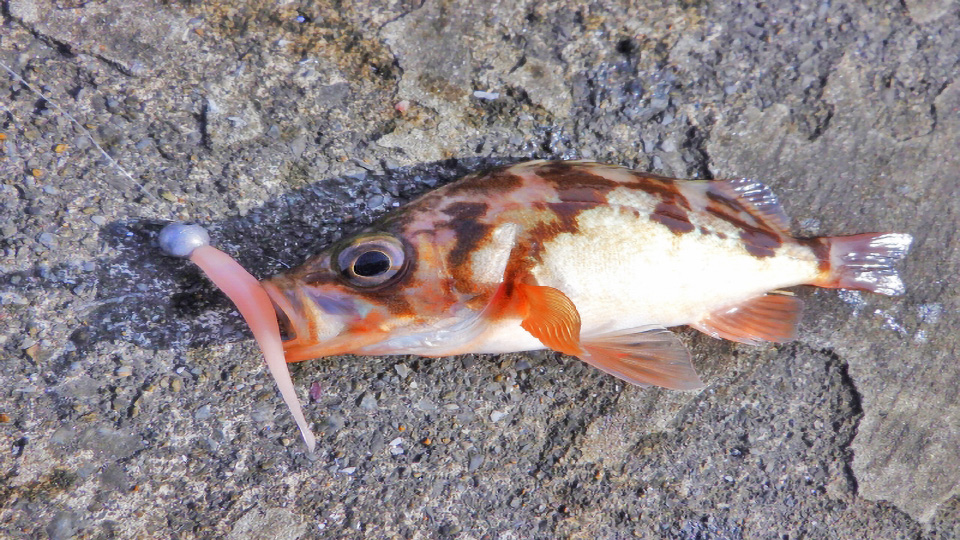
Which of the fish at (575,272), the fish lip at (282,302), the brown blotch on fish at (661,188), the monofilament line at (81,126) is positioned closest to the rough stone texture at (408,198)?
the monofilament line at (81,126)

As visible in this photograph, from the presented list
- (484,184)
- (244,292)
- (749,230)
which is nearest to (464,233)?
(484,184)

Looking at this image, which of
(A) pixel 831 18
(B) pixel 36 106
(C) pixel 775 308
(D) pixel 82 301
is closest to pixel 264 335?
(D) pixel 82 301

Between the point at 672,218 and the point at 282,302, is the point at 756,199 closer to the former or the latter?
the point at 672,218

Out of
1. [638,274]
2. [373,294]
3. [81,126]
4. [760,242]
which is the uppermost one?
[81,126]

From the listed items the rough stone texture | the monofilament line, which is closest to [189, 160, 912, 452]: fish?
the rough stone texture

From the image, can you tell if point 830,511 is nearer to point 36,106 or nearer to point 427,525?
point 427,525

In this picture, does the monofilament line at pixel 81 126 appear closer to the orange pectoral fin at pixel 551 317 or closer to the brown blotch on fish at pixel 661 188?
the orange pectoral fin at pixel 551 317
